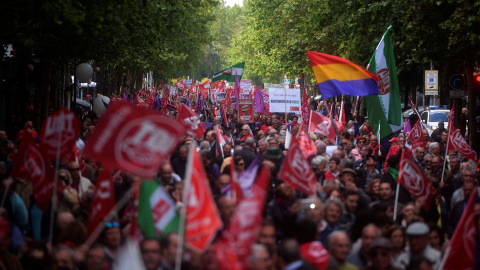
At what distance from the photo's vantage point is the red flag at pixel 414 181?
9.62m

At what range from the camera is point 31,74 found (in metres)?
24.4

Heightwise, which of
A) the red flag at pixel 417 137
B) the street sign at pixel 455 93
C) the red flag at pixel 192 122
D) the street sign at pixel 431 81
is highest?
the street sign at pixel 431 81

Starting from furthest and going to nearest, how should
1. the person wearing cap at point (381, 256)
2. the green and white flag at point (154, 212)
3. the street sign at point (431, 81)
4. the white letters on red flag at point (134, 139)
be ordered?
the street sign at point (431, 81)
the white letters on red flag at point (134, 139)
the green and white flag at point (154, 212)
the person wearing cap at point (381, 256)

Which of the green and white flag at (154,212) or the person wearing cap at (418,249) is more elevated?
the green and white flag at (154,212)

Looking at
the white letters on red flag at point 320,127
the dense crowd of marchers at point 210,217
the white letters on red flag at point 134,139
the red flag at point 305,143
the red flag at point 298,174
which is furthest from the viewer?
the white letters on red flag at point 320,127

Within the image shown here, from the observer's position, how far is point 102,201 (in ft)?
25.6

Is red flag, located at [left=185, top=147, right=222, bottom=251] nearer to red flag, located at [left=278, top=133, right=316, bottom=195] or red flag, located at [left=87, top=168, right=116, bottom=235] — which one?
red flag, located at [left=87, top=168, right=116, bottom=235]

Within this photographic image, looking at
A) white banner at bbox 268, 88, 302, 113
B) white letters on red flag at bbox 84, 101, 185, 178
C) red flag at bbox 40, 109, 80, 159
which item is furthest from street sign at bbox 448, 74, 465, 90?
white letters on red flag at bbox 84, 101, 185, 178

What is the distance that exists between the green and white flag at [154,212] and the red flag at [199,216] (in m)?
0.38

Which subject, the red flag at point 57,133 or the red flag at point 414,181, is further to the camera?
the red flag at point 414,181

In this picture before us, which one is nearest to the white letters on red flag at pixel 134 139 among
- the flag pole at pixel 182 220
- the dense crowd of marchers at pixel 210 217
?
the dense crowd of marchers at pixel 210 217

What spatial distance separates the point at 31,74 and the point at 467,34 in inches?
488

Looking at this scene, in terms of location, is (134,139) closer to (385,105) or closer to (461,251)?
(461,251)

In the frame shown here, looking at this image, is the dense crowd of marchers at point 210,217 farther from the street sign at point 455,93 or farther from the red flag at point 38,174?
the street sign at point 455,93
